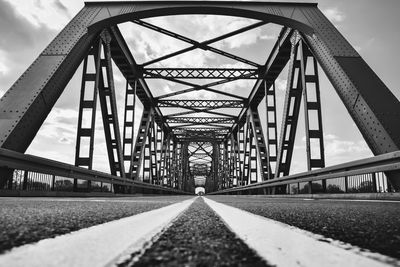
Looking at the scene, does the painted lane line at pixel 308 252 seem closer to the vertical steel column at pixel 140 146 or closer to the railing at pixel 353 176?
the railing at pixel 353 176

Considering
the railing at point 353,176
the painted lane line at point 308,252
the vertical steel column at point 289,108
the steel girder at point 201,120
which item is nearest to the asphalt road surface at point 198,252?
the painted lane line at point 308,252

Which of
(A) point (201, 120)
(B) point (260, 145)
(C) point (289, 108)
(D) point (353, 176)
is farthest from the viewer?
(A) point (201, 120)

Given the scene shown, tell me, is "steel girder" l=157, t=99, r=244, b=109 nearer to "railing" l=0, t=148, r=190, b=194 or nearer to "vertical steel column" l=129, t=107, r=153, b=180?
"vertical steel column" l=129, t=107, r=153, b=180

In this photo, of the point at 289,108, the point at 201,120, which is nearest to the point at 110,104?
the point at 289,108

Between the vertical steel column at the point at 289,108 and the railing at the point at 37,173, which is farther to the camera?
the vertical steel column at the point at 289,108

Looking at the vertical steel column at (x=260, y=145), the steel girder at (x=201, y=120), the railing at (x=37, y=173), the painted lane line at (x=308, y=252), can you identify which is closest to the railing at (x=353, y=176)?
the painted lane line at (x=308, y=252)

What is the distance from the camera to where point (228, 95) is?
89.7ft

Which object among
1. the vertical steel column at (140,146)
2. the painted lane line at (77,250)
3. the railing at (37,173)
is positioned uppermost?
the vertical steel column at (140,146)

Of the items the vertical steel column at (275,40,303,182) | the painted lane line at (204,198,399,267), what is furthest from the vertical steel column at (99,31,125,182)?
the painted lane line at (204,198,399,267)

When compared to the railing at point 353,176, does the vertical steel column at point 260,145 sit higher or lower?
higher

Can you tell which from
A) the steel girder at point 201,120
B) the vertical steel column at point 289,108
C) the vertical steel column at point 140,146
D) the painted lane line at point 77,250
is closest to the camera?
the painted lane line at point 77,250

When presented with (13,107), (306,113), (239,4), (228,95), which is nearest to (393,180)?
(306,113)

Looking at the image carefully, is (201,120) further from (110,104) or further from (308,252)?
(308,252)

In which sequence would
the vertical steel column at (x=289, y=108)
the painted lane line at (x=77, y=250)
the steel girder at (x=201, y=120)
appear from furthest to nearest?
the steel girder at (x=201, y=120), the vertical steel column at (x=289, y=108), the painted lane line at (x=77, y=250)
